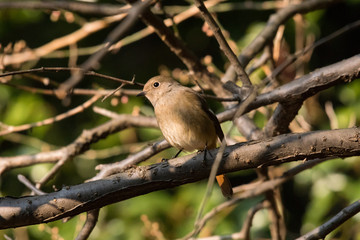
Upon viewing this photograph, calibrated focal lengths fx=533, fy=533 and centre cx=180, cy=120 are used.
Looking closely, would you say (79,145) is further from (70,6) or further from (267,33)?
(70,6)

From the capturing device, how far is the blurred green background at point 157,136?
161 inches

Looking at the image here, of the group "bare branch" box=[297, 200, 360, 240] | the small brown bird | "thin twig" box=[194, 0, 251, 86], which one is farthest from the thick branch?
the small brown bird

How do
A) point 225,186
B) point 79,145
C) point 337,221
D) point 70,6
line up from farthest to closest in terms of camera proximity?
point 79,145 < point 225,186 < point 337,221 < point 70,6

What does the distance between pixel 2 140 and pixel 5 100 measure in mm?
377

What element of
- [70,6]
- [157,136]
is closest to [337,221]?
[70,6]

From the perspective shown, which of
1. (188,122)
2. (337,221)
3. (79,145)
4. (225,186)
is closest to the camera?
(337,221)

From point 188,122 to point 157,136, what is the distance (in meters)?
1.45

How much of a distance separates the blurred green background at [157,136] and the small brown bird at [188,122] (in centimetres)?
59

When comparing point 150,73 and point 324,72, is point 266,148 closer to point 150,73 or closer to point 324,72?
point 324,72

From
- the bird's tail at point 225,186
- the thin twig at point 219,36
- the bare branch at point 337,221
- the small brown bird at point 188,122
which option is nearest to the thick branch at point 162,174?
the bare branch at point 337,221

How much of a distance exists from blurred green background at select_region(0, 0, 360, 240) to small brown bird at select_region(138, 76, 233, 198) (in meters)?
0.59

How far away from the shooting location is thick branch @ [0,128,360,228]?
2.35m

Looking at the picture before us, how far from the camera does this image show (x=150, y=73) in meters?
5.41

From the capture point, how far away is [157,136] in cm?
475
